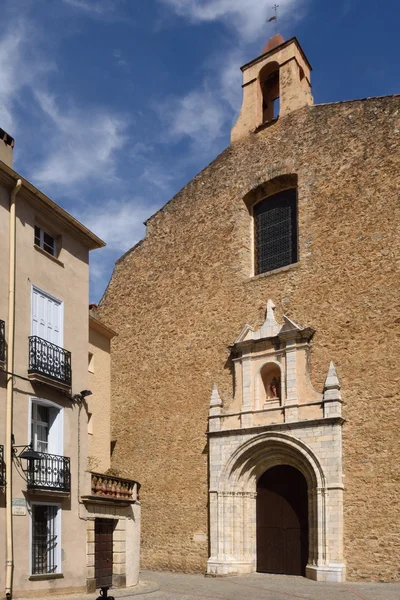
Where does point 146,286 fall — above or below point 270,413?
above

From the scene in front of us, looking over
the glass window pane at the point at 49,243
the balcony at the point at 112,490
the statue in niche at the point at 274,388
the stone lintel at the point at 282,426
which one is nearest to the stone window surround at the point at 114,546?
the balcony at the point at 112,490

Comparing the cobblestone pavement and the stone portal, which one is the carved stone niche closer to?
the stone portal

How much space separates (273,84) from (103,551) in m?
15.4

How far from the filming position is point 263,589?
15.8 meters

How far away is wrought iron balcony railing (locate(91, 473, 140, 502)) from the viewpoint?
14.9 m

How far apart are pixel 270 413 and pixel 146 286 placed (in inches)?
250

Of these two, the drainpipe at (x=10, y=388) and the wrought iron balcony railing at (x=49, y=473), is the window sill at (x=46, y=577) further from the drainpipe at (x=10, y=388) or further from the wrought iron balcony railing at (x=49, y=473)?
the wrought iron balcony railing at (x=49, y=473)

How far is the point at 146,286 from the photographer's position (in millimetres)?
23391

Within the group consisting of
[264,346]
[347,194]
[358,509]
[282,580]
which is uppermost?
[347,194]

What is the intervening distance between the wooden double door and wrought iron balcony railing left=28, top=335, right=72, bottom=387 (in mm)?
3164

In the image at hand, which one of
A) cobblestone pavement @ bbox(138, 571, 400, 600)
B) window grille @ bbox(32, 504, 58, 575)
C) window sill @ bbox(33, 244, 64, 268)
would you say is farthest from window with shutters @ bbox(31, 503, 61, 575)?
window sill @ bbox(33, 244, 64, 268)

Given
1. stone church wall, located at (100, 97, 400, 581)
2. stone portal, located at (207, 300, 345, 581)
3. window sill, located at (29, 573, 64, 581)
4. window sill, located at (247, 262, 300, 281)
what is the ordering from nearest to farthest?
1. window sill, located at (29, 573, 64, 581)
2. stone church wall, located at (100, 97, 400, 581)
3. stone portal, located at (207, 300, 345, 581)
4. window sill, located at (247, 262, 300, 281)

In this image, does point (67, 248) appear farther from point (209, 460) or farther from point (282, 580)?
point (282, 580)

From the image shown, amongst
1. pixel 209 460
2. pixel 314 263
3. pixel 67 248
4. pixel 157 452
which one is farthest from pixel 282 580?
pixel 67 248
